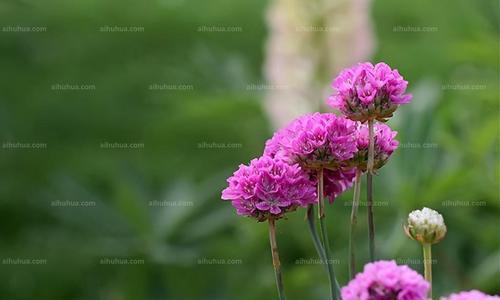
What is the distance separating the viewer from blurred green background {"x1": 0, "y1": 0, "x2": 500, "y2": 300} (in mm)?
2340

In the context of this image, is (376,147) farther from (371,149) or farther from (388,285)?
(388,285)

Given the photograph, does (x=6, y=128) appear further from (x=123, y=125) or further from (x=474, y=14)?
(x=474, y=14)

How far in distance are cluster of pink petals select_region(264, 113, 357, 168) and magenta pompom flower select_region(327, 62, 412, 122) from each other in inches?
0.6

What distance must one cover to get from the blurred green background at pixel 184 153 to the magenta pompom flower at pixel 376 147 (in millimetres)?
1047

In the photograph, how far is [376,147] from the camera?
843 millimetres

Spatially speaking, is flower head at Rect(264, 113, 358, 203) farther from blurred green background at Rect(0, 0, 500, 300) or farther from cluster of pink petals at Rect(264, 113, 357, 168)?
blurred green background at Rect(0, 0, 500, 300)

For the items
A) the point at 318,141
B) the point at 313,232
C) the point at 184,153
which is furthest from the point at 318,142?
the point at 184,153

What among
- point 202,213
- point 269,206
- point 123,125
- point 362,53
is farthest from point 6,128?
point 269,206

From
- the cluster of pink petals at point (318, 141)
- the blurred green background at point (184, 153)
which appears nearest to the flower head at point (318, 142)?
the cluster of pink petals at point (318, 141)

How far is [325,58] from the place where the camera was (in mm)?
2662

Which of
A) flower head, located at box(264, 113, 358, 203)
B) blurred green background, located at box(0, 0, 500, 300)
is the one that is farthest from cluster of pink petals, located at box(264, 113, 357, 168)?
blurred green background, located at box(0, 0, 500, 300)

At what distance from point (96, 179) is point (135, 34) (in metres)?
0.66

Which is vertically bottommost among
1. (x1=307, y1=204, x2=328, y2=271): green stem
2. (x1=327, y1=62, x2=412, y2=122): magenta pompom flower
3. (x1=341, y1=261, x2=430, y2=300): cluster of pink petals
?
(x1=341, y1=261, x2=430, y2=300): cluster of pink petals

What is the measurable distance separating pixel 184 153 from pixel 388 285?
263 centimetres
